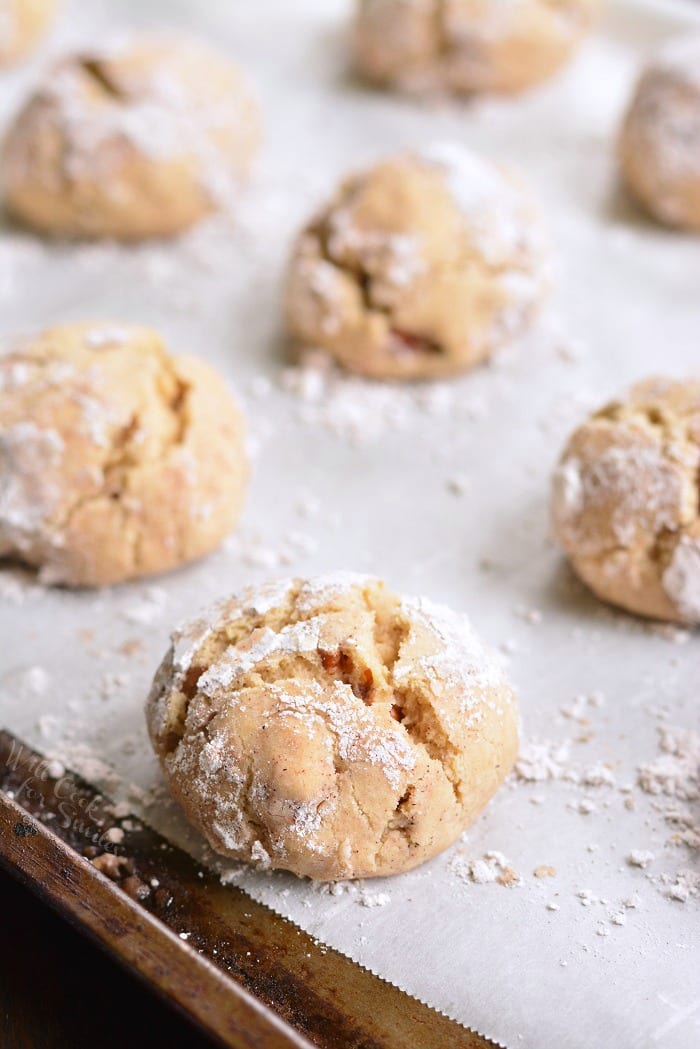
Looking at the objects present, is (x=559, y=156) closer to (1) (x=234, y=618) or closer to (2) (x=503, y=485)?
(2) (x=503, y=485)

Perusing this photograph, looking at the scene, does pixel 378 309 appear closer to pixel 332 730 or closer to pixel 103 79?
pixel 103 79

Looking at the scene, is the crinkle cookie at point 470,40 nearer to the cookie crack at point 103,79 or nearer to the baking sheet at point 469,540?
the baking sheet at point 469,540

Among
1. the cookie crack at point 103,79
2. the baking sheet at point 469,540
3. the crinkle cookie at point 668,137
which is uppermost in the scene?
the crinkle cookie at point 668,137

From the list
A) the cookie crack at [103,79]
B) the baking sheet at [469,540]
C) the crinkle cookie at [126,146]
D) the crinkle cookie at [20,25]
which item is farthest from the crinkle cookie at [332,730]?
the crinkle cookie at [20,25]

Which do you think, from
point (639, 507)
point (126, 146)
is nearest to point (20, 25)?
point (126, 146)

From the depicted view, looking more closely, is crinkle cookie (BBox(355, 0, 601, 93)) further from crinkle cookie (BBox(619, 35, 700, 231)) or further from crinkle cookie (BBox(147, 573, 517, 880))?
crinkle cookie (BBox(147, 573, 517, 880))

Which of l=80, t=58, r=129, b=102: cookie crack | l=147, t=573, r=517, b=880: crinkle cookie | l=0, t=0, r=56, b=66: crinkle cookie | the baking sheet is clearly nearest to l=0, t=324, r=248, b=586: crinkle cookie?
the baking sheet
